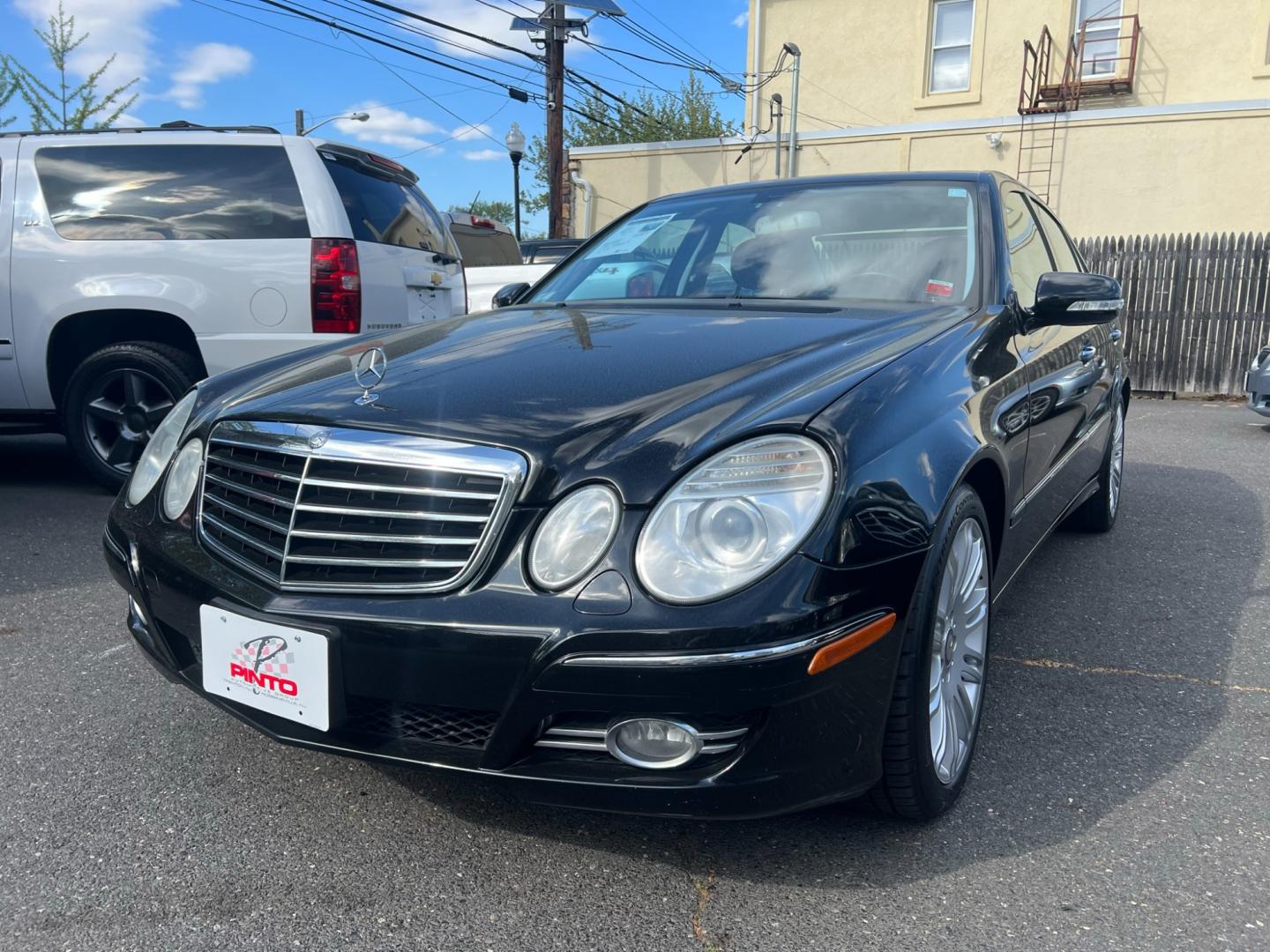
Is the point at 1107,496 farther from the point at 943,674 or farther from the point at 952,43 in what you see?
the point at 952,43

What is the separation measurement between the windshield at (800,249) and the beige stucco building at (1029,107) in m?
13.0

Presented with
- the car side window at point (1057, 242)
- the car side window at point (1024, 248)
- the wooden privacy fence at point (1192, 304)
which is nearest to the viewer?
the car side window at point (1024, 248)

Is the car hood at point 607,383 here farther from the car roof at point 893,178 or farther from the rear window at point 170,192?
the rear window at point 170,192

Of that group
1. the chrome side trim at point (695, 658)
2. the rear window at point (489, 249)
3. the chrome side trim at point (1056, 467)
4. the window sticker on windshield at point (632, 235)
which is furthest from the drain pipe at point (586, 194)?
the chrome side trim at point (695, 658)

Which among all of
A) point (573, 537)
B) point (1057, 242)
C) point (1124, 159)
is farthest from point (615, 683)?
point (1124, 159)

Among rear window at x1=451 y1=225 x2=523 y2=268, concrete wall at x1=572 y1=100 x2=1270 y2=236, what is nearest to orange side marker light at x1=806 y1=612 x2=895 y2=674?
rear window at x1=451 y1=225 x2=523 y2=268

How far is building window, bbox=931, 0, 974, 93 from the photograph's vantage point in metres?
16.3

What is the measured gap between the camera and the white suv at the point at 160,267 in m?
5.10

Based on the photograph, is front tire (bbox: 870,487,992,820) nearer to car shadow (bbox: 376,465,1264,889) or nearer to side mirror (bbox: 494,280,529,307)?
car shadow (bbox: 376,465,1264,889)

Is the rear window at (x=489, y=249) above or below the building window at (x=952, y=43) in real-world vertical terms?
below

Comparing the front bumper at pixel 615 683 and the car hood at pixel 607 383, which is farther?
the car hood at pixel 607 383

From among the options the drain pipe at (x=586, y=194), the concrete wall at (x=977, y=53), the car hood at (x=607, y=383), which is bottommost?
the car hood at (x=607, y=383)

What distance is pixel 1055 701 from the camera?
9.37 feet

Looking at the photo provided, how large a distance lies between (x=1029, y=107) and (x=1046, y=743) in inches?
599
